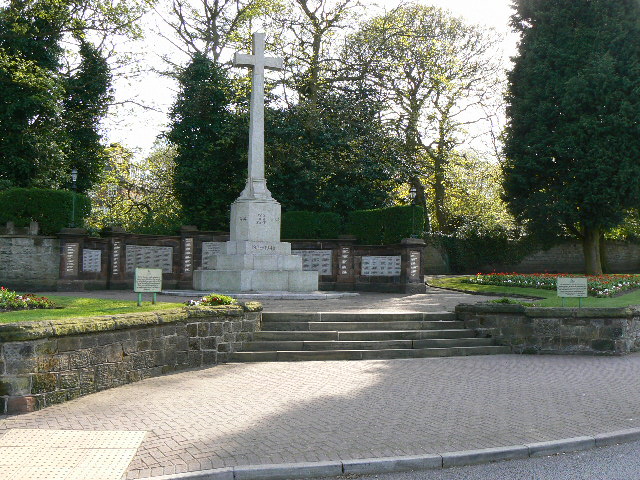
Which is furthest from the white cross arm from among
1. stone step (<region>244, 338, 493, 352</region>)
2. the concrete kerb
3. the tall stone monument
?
the concrete kerb

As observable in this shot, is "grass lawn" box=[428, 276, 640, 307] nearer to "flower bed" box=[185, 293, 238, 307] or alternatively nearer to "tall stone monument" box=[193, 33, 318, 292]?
"tall stone monument" box=[193, 33, 318, 292]

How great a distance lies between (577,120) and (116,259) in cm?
2109

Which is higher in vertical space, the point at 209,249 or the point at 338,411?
the point at 209,249

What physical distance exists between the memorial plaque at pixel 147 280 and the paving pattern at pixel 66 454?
3.89 meters

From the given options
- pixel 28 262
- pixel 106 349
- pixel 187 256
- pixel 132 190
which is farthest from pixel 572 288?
pixel 132 190

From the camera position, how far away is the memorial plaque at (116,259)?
22.1m

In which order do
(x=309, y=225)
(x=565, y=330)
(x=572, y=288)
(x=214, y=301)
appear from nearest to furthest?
(x=214, y=301)
(x=572, y=288)
(x=565, y=330)
(x=309, y=225)

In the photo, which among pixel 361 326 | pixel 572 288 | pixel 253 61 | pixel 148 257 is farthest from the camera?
pixel 148 257

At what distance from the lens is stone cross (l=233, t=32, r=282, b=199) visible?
1938cm

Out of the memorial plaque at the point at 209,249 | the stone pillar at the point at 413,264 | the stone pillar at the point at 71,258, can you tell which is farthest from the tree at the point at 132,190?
the stone pillar at the point at 413,264

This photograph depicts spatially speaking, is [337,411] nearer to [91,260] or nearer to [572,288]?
[572,288]

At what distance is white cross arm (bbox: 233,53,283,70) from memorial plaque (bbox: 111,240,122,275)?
26.6 ft

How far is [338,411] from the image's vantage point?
23.4ft

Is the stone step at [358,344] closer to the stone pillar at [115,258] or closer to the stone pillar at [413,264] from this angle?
the stone pillar at [413,264]
